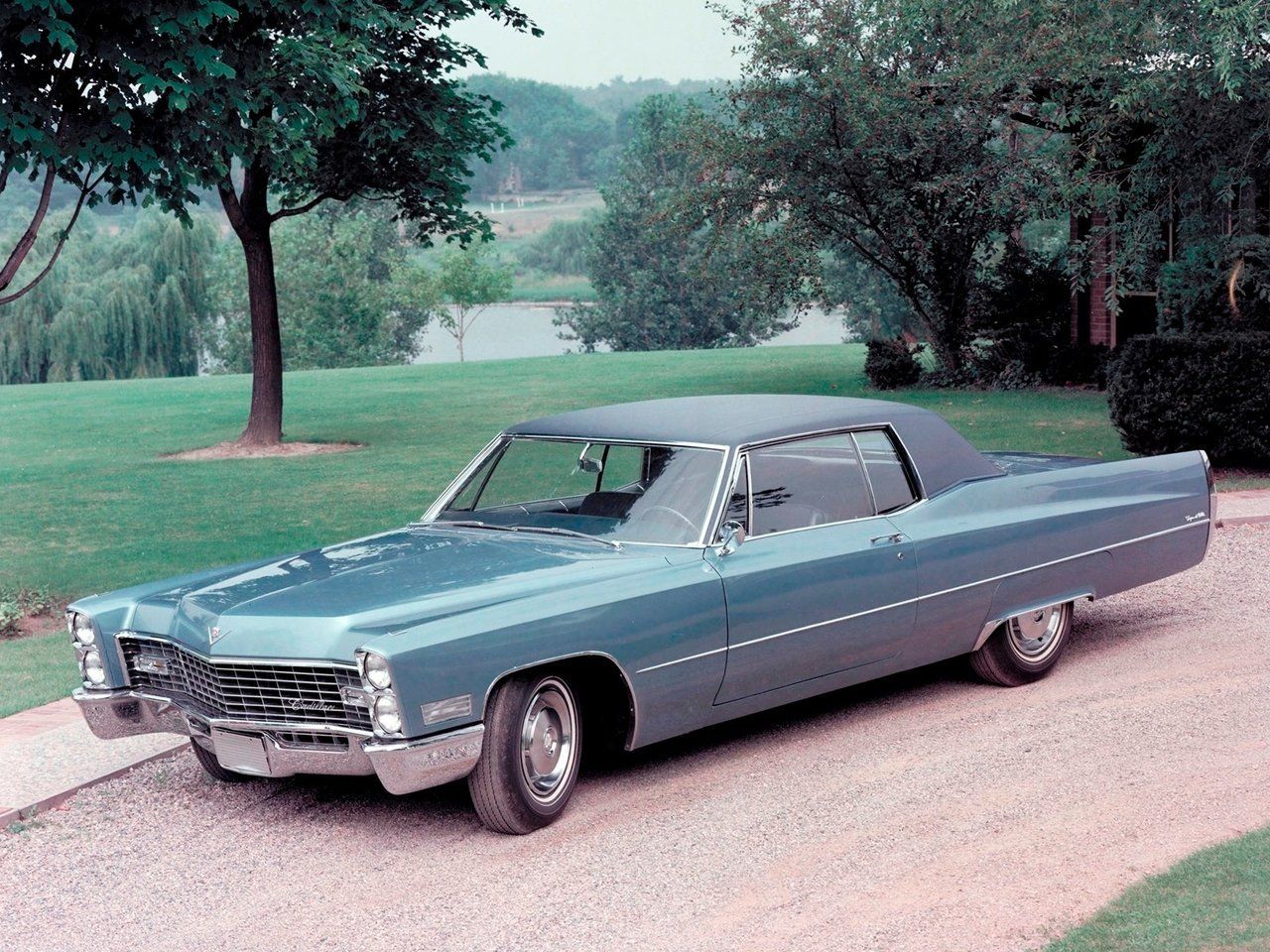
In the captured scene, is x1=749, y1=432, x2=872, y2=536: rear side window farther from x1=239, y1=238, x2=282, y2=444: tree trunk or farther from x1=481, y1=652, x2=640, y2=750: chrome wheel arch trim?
x1=239, y1=238, x2=282, y2=444: tree trunk

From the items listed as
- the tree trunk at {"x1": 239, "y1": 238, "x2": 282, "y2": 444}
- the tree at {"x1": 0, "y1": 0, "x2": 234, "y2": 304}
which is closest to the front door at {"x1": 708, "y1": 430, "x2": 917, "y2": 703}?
the tree at {"x1": 0, "y1": 0, "x2": 234, "y2": 304}

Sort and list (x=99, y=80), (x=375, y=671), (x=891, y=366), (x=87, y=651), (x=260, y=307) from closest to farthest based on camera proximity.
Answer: (x=375, y=671)
(x=87, y=651)
(x=99, y=80)
(x=260, y=307)
(x=891, y=366)

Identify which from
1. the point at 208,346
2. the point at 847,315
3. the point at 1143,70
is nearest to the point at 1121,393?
the point at 1143,70

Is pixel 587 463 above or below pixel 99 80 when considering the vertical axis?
below

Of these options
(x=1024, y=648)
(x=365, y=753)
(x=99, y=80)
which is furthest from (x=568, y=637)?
(x=99, y=80)

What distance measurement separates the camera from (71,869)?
5887mm

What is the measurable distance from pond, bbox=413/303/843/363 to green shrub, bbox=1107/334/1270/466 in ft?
246

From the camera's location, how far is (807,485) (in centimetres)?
707

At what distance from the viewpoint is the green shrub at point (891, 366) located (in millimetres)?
28656

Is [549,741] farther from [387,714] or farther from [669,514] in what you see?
[669,514]

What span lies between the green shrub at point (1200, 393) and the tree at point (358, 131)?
7932mm

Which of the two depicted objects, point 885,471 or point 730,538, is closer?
point 730,538

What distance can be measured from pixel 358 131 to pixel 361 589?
1655cm

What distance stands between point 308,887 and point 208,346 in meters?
73.4
